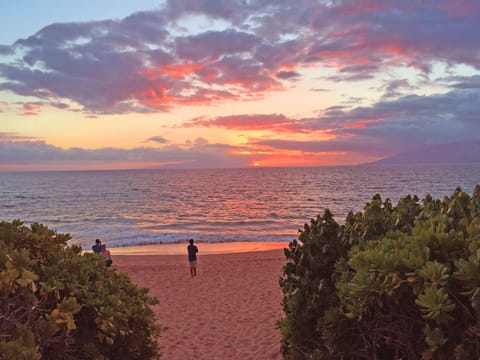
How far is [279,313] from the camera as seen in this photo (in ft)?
39.6

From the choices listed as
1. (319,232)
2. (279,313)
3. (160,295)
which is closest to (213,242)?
(160,295)

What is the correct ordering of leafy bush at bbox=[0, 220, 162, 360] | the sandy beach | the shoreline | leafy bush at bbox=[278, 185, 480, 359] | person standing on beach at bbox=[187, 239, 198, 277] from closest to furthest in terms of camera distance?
leafy bush at bbox=[278, 185, 480, 359] → leafy bush at bbox=[0, 220, 162, 360] → the sandy beach → person standing on beach at bbox=[187, 239, 198, 277] → the shoreline

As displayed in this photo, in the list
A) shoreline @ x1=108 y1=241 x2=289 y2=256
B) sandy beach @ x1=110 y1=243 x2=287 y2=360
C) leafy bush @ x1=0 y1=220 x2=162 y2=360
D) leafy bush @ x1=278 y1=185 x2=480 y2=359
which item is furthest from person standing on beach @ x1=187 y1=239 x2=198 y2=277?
leafy bush @ x1=278 y1=185 x2=480 y2=359

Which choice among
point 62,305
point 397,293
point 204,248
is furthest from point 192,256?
point 397,293

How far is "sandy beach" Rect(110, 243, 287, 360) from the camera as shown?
9594 millimetres

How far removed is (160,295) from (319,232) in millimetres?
11625

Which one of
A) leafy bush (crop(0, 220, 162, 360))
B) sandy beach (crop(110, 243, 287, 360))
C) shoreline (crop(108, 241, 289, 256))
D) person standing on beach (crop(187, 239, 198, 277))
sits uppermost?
leafy bush (crop(0, 220, 162, 360))

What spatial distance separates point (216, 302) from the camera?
13.7 meters

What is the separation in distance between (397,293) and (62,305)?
104 inches

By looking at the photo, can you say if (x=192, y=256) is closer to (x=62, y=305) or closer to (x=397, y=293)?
(x=62, y=305)

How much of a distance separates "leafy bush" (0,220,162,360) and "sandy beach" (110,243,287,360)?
542 cm

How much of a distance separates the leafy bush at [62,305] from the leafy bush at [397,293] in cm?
171

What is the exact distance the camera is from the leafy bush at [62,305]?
122 inches

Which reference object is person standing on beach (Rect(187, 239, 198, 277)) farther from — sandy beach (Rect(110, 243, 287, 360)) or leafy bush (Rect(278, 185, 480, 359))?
leafy bush (Rect(278, 185, 480, 359))
